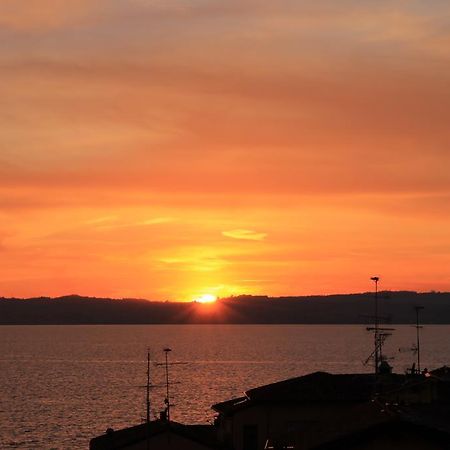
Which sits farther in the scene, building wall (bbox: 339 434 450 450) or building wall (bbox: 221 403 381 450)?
building wall (bbox: 221 403 381 450)

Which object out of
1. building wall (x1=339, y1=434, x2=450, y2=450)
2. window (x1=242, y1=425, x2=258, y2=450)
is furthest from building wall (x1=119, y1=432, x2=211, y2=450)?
building wall (x1=339, y1=434, x2=450, y2=450)

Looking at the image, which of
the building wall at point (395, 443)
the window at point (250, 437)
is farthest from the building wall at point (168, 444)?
the building wall at point (395, 443)

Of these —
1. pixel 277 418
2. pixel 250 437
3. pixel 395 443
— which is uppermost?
pixel 395 443

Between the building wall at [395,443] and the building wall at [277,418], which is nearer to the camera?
the building wall at [395,443]

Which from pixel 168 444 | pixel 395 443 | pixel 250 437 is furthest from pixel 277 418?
pixel 395 443

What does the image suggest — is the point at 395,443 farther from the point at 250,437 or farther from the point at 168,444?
the point at 168,444

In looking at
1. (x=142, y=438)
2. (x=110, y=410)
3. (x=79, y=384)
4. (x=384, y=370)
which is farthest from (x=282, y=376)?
(x=142, y=438)

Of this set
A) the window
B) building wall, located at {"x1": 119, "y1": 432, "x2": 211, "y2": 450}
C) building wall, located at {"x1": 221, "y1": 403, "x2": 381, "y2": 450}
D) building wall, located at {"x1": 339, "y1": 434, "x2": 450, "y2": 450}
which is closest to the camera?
building wall, located at {"x1": 339, "y1": 434, "x2": 450, "y2": 450}

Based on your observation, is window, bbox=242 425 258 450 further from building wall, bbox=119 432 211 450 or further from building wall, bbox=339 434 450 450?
building wall, bbox=339 434 450 450

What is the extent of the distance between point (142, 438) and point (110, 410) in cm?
8565

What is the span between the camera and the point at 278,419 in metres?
49.7

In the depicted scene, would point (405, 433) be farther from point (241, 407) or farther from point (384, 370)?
point (384, 370)

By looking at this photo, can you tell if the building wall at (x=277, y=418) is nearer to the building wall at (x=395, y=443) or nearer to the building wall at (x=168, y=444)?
the building wall at (x=168, y=444)

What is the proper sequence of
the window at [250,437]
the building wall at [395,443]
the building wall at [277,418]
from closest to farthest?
the building wall at [395,443] < the building wall at [277,418] < the window at [250,437]
